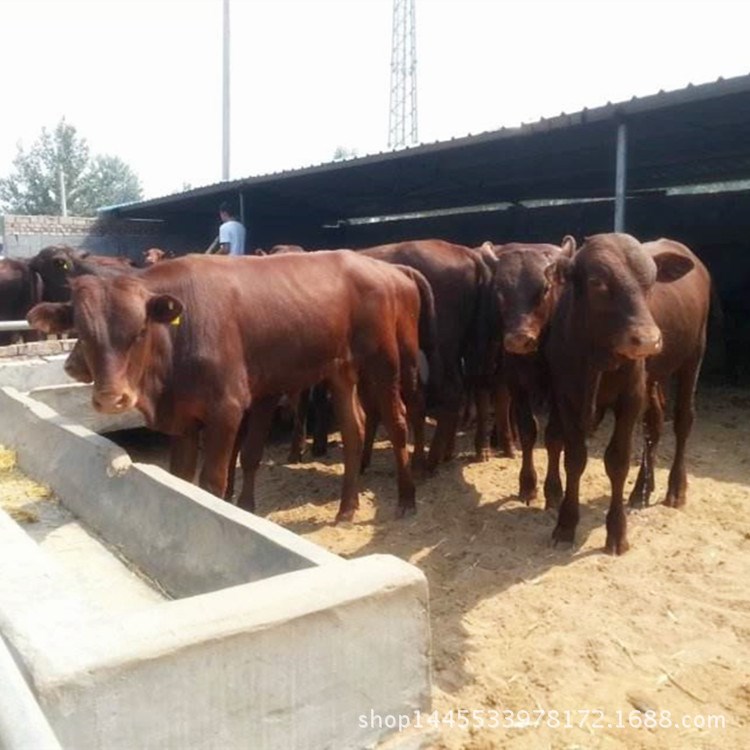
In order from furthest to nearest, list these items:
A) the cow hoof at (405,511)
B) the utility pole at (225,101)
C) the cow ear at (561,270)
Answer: the utility pole at (225,101)
the cow hoof at (405,511)
the cow ear at (561,270)

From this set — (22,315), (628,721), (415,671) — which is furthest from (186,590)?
(22,315)

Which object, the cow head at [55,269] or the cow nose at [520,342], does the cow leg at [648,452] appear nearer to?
the cow nose at [520,342]

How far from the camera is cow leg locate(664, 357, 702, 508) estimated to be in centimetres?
539

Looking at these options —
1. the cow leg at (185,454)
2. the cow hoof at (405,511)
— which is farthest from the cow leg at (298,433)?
the cow leg at (185,454)

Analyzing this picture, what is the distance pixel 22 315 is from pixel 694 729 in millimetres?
9521

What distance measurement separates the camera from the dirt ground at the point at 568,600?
303 cm

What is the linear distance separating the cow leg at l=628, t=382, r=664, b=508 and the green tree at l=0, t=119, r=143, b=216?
51.2m

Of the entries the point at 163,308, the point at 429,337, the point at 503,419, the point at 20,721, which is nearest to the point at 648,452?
the point at 503,419

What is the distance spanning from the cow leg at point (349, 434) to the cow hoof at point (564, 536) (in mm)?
1441

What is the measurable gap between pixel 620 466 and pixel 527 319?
1.07 m

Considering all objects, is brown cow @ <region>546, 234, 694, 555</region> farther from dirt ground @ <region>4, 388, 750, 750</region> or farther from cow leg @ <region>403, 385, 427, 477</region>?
cow leg @ <region>403, 385, 427, 477</region>

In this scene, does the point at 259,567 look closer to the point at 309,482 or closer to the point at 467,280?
the point at 309,482

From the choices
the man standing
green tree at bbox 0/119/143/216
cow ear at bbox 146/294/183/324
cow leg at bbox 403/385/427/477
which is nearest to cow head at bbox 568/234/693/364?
cow leg at bbox 403/385/427/477

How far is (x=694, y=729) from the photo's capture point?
2938 millimetres
